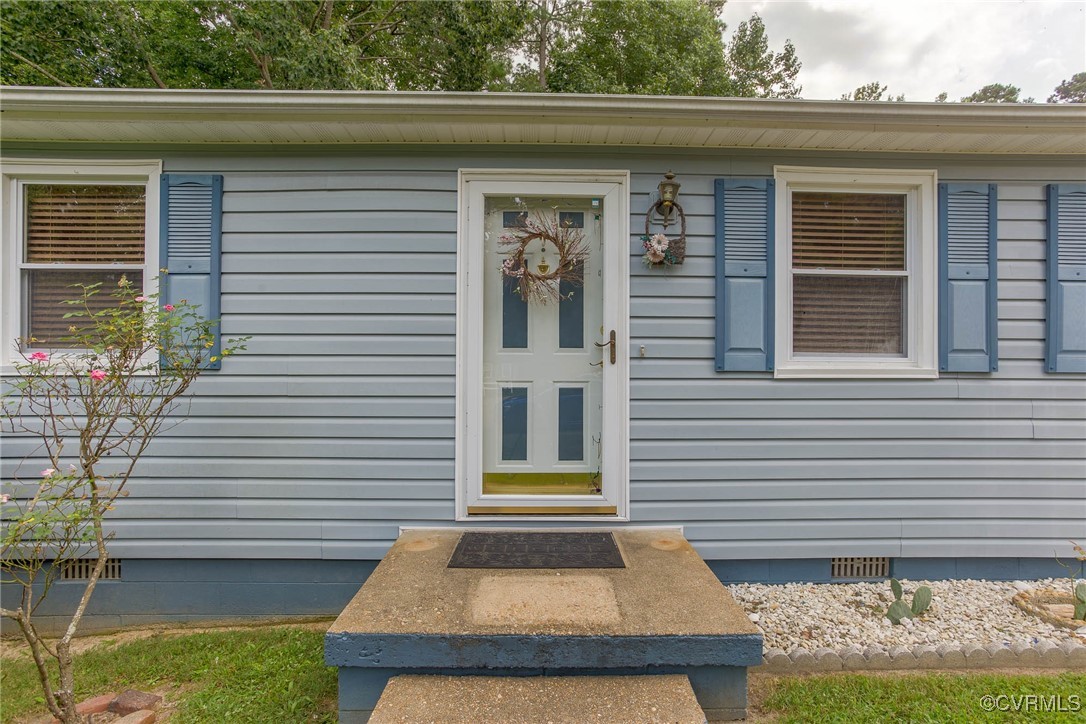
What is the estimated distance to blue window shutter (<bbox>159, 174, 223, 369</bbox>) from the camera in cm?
265

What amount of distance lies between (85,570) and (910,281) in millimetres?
5067

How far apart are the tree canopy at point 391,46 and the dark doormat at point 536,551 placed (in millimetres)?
5536

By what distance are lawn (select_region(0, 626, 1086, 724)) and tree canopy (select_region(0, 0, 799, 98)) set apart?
5.60m

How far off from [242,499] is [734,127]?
3.40 metres

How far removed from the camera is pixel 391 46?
7.39 meters

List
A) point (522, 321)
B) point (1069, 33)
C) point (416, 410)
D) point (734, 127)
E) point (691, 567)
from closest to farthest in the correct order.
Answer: point (691, 567) → point (734, 127) → point (416, 410) → point (522, 321) → point (1069, 33)

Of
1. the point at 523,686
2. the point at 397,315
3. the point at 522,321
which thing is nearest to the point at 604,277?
the point at 522,321

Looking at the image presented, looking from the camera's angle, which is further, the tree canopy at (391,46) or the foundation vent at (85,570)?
the tree canopy at (391,46)

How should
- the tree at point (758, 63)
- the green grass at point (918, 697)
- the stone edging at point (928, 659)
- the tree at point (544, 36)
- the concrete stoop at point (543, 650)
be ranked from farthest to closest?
the tree at point (758, 63)
the tree at point (544, 36)
the stone edging at point (928, 659)
the green grass at point (918, 697)
the concrete stoop at point (543, 650)

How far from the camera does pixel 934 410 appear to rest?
279 centimetres

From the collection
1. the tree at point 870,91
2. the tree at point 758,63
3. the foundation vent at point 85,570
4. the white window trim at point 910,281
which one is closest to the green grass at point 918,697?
the white window trim at point 910,281

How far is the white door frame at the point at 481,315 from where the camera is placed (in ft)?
8.91

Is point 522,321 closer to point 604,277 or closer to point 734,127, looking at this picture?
point 604,277

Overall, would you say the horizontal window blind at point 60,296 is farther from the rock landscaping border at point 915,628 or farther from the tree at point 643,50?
the tree at point 643,50
